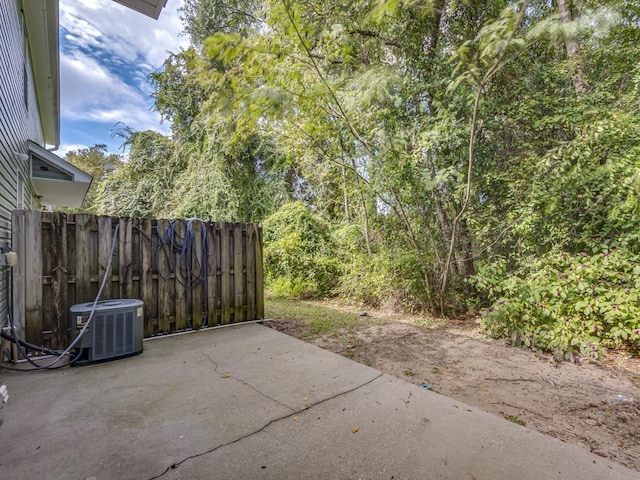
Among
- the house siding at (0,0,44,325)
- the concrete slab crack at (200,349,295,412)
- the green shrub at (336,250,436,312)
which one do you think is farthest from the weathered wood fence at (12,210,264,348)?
the green shrub at (336,250,436,312)

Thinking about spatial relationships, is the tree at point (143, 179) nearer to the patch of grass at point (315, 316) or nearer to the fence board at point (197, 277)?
the patch of grass at point (315, 316)

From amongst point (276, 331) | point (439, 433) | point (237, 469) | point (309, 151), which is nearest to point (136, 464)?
point (237, 469)

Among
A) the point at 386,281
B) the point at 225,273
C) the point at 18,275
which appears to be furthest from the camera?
the point at 386,281

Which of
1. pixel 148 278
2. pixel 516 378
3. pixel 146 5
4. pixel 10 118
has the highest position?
pixel 146 5

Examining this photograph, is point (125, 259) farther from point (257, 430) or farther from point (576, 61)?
point (576, 61)

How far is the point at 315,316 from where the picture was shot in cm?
522

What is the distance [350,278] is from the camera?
6.31m

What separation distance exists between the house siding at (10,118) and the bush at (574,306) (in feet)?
18.1

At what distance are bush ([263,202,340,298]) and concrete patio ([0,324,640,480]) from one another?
3998mm

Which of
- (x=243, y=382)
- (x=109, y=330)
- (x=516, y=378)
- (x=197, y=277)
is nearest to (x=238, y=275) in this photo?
(x=197, y=277)

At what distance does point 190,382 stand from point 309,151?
498 centimetres

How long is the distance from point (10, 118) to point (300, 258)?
16.1 feet

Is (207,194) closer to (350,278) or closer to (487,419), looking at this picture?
(350,278)

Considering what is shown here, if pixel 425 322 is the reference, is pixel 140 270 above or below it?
above
